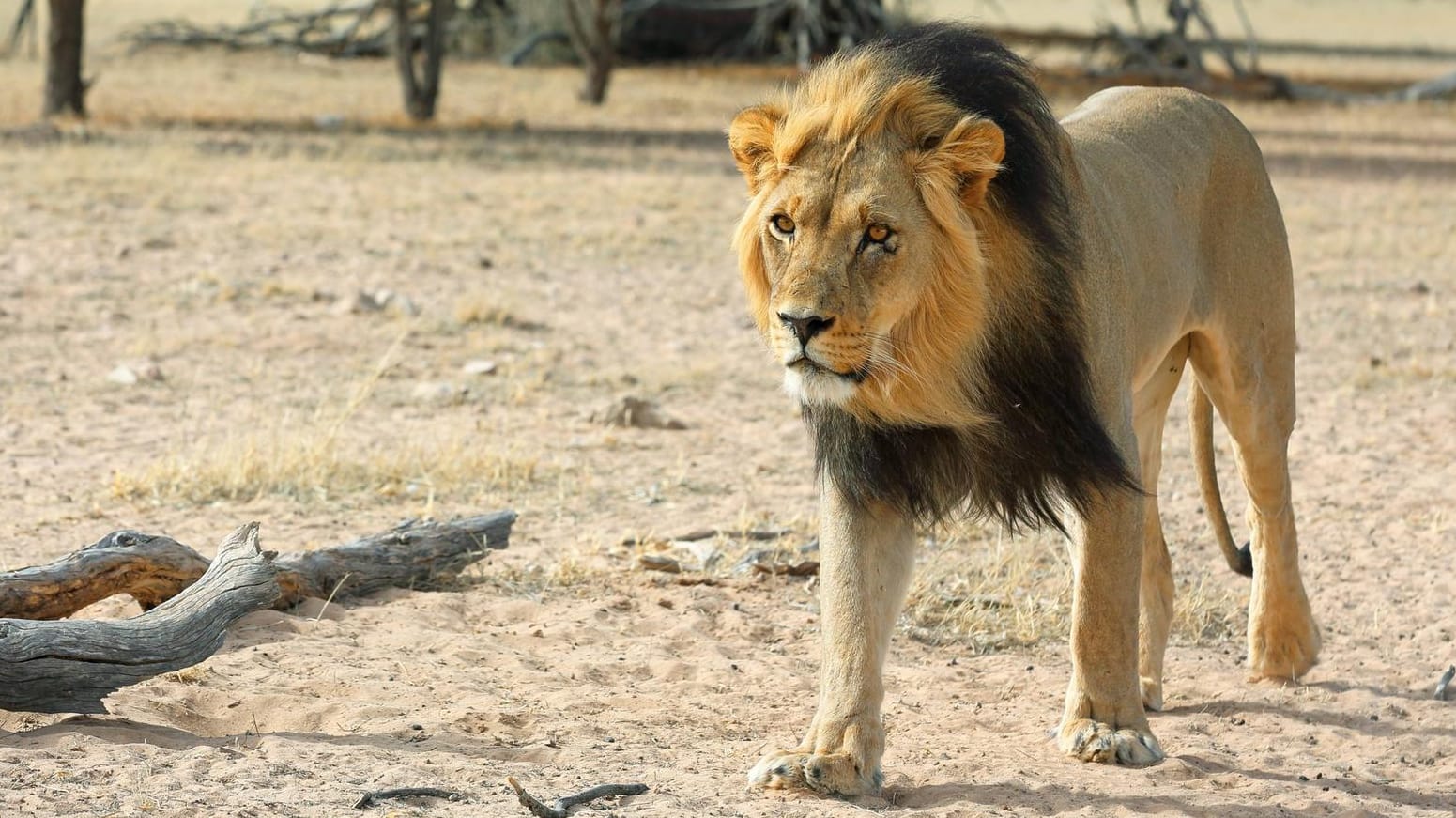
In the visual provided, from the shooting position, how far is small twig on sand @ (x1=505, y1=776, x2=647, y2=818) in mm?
3436

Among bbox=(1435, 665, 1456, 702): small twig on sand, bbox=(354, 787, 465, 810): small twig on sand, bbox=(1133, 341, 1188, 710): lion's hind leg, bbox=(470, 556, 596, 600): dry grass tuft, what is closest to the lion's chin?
bbox=(354, 787, 465, 810): small twig on sand

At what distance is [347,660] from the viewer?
4.49 meters

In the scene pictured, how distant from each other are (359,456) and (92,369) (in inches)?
77.4

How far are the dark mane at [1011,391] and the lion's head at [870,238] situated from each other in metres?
0.09

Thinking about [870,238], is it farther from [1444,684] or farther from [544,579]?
[1444,684]

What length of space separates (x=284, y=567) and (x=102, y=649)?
1.09 metres

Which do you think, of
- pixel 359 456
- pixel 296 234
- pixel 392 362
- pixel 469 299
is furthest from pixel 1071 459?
pixel 296 234

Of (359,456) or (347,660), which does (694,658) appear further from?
(359,456)

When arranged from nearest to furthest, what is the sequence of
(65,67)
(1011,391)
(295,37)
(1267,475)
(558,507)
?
(1011,391)
(1267,475)
(558,507)
(65,67)
(295,37)

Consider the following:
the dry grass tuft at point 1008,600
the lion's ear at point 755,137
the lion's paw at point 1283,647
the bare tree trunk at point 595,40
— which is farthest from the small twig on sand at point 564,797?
the bare tree trunk at point 595,40

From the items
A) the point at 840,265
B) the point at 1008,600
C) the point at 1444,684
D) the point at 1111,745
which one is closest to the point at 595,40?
the point at 1008,600

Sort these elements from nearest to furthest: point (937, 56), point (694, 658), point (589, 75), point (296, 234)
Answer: point (937, 56) → point (694, 658) → point (296, 234) → point (589, 75)

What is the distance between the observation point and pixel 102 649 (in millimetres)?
3783

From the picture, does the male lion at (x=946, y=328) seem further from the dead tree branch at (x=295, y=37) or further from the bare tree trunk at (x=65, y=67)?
the dead tree branch at (x=295, y=37)
